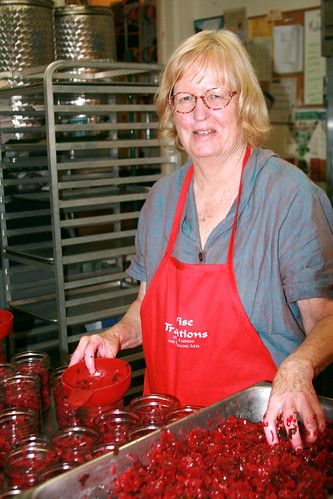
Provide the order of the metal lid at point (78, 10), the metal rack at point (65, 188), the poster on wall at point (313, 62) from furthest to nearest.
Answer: the poster on wall at point (313, 62)
the metal lid at point (78, 10)
the metal rack at point (65, 188)

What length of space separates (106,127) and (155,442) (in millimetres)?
1764

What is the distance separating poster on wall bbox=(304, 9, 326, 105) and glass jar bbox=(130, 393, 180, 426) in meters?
2.86

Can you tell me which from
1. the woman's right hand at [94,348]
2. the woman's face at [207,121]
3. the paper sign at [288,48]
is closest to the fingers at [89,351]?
the woman's right hand at [94,348]

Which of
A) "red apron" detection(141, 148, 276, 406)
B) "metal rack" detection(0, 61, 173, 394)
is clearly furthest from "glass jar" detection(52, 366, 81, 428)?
"metal rack" detection(0, 61, 173, 394)

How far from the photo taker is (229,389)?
5.70 feet

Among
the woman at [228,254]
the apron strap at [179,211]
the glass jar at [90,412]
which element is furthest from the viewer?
the apron strap at [179,211]

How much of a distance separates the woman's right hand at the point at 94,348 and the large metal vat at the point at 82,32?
4.89 ft

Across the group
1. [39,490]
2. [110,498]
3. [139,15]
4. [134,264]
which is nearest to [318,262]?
[134,264]

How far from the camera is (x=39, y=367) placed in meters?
1.65

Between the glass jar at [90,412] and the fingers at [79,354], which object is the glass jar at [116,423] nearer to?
the glass jar at [90,412]

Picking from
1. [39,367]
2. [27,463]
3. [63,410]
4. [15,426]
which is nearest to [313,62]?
[39,367]

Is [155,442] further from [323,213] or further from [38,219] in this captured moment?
[38,219]

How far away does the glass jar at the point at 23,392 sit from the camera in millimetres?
1486

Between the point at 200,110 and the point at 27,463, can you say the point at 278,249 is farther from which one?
the point at 27,463
